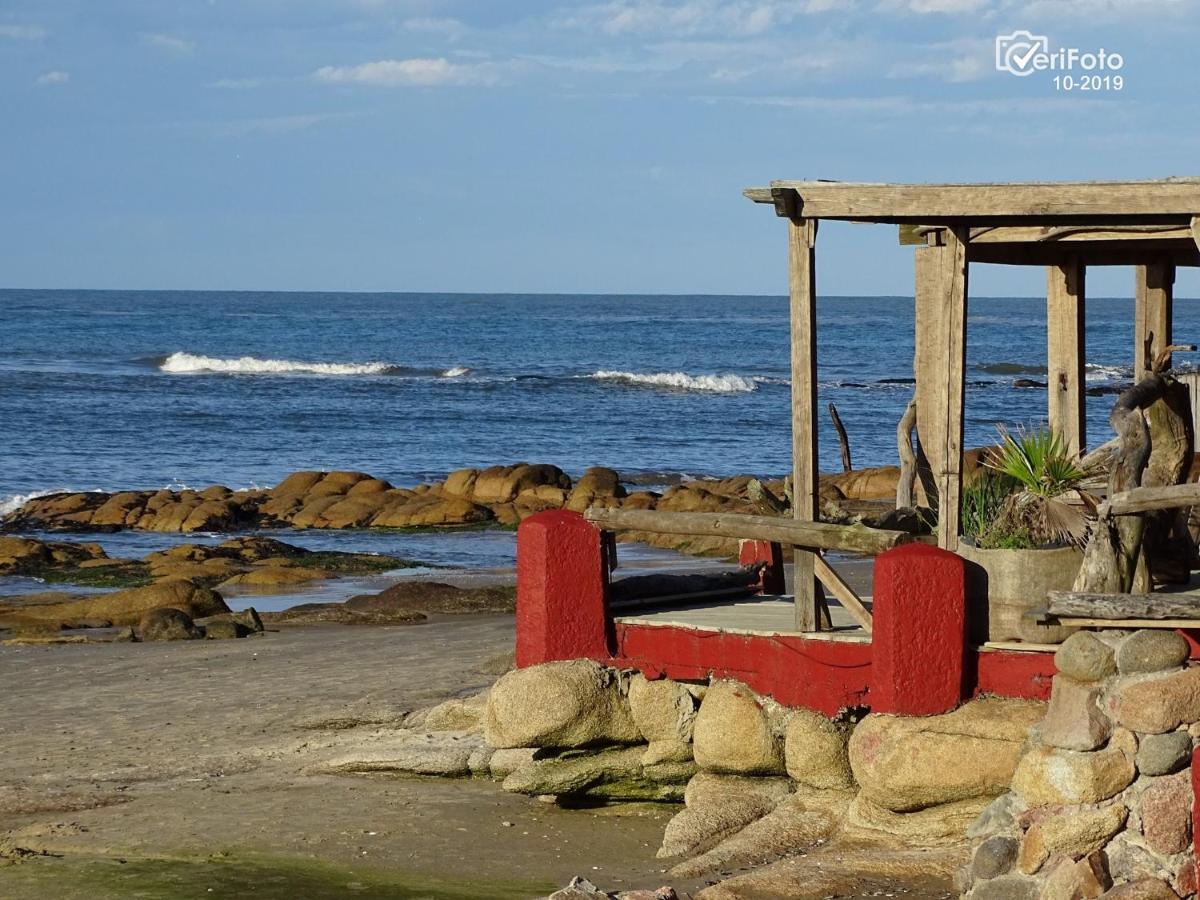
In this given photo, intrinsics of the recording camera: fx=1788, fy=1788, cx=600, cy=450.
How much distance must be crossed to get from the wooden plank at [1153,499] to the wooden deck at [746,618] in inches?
61.6

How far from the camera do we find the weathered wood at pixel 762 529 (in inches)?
380

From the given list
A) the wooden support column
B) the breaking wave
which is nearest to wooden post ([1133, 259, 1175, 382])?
the wooden support column

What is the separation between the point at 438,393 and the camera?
57812 mm

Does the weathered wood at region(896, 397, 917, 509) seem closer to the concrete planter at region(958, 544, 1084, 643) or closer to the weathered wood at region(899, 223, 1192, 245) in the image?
the weathered wood at region(899, 223, 1192, 245)

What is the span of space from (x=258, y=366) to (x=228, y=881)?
60777mm

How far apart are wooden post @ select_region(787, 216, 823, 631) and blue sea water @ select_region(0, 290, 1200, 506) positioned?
7834 mm

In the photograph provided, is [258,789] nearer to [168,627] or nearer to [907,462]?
→ [907,462]

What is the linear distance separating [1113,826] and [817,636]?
7.15 feet

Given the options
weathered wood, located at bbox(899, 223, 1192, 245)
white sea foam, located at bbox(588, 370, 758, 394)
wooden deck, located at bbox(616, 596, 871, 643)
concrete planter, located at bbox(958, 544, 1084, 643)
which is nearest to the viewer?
concrete planter, located at bbox(958, 544, 1084, 643)

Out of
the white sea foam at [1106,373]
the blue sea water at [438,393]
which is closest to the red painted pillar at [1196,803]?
the blue sea water at [438,393]

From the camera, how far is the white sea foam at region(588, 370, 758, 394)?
6108 cm

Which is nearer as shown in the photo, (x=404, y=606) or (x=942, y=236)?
(x=942, y=236)

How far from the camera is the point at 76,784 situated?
11.4 meters

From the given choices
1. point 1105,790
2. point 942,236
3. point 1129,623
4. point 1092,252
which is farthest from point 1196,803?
point 1092,252
